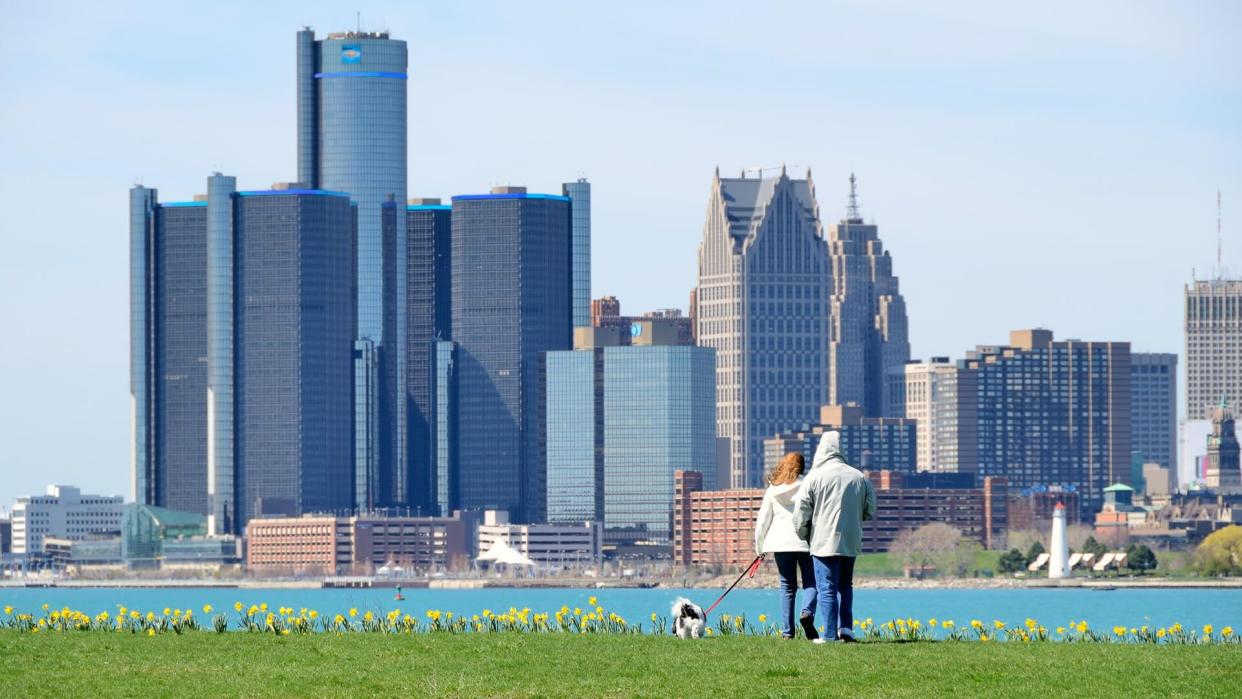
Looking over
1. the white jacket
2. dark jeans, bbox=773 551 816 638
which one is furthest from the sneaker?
the white jacket

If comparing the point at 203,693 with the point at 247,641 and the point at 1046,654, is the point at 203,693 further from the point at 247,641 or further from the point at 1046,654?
the point at 1046,654

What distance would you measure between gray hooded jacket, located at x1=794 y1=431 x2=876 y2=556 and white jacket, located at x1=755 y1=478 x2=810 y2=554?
0.93 feet

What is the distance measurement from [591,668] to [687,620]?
193 inches

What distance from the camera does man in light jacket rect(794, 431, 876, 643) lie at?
1443 inches

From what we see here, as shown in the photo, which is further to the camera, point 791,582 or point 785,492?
point 785,492

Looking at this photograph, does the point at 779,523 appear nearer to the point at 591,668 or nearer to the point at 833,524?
the point at 833,524

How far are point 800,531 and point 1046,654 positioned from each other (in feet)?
13.0

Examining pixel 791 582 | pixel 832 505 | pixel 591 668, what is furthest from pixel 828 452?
pixel 591 668

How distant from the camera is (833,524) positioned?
36.8 m

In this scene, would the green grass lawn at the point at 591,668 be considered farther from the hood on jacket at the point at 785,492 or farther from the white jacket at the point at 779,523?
the hood on jacket at the point at 785,492

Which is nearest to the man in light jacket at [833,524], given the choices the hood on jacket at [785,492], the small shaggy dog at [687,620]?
the hood on jacket at [785,492]

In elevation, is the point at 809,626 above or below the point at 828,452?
below

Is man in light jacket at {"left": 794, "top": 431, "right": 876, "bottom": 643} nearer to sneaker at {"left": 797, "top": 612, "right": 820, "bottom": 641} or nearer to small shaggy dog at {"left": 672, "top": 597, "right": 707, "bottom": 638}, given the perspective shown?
sneaker at {"left": 797, "top": 612, "right": 820, "bottom": 641}

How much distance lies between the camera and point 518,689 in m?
31.4
